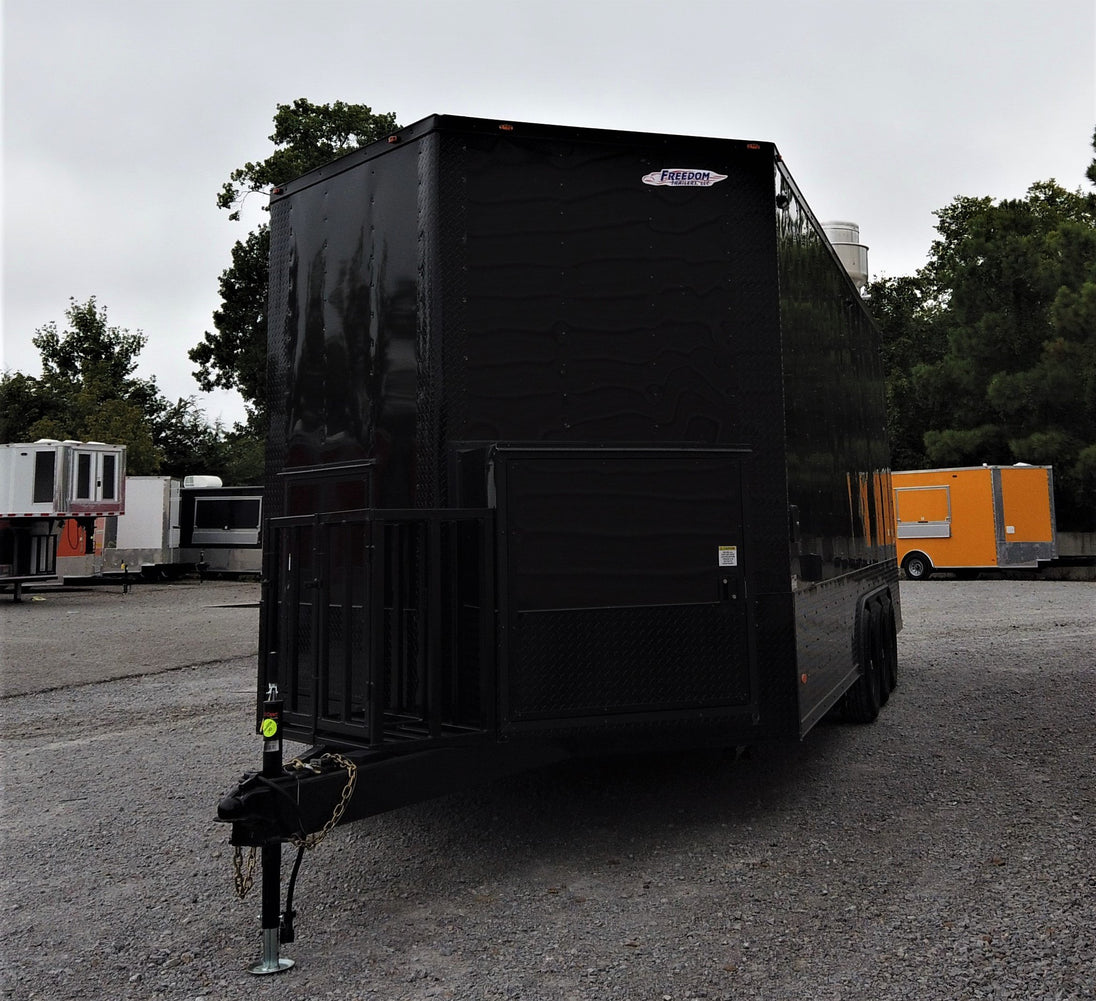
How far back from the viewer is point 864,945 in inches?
148

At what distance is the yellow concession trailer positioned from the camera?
23.7 meters

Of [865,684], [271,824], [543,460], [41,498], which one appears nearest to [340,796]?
[271,824]

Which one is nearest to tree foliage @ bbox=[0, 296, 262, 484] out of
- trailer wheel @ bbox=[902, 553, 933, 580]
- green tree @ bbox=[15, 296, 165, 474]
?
green tree @ bbox=[15, 296, 165, 474]

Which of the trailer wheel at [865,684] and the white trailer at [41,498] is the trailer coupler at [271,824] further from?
the white trailer at [41,498]

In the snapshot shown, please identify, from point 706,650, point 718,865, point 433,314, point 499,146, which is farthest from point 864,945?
point 499,146

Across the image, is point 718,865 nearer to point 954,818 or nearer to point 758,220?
point 954,818

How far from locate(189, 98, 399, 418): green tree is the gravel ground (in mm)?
27271

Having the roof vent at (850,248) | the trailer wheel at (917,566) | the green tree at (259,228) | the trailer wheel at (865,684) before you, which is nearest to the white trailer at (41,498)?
the green tree at (259,228)

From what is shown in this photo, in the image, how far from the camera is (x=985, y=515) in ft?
78.4

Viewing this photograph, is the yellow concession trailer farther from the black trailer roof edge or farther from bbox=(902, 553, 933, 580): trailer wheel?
the black trailer roof edge

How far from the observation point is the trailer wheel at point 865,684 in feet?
25.8

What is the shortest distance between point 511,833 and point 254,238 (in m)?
31.8

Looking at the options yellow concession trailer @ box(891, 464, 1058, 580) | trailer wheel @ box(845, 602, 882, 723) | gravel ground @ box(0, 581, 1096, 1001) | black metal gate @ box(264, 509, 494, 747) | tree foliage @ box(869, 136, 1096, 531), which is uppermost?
tree foliage @ box(869, 136, 1096, 531)

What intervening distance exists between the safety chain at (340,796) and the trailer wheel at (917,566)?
23.3 meters
